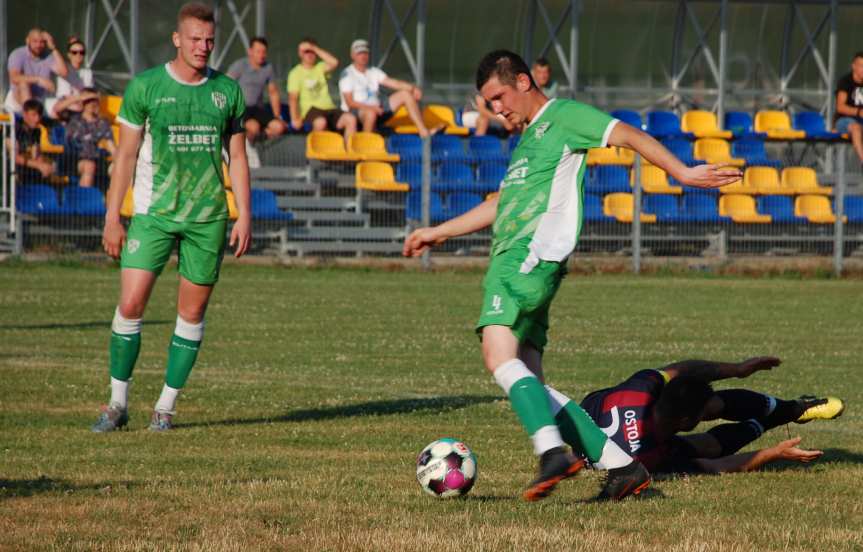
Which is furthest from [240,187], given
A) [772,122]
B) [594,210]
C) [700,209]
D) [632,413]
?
[772,122]

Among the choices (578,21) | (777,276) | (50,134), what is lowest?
(777,276)

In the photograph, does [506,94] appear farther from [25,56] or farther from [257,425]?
[25,56]

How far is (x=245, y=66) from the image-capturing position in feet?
75.1

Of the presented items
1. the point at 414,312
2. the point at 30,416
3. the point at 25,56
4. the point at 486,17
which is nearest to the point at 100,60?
the point at 25,56

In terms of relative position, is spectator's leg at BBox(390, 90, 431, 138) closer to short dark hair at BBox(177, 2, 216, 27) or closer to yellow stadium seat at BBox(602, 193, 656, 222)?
yellow stadium seat at BBox(602, 193, 656, 222)

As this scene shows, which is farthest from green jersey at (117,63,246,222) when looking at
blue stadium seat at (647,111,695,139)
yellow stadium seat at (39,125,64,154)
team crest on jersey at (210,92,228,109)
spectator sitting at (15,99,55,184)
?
blue stadium seat at (647,111,695,139)

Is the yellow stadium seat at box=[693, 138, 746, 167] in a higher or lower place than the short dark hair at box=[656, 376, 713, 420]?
higher

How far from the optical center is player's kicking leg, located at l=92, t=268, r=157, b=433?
843cm

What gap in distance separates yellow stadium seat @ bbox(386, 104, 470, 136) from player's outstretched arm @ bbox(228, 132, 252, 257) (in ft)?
52.0

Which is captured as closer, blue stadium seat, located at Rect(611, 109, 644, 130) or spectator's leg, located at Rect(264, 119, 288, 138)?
spectator's leg, located at Rect(264, 119, 288, 138)

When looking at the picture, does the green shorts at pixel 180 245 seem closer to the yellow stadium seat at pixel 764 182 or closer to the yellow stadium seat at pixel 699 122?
the yellow stadium seat at pixel 764 182

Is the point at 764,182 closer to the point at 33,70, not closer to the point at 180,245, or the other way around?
the point at 33,70

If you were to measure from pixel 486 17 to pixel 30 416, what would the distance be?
69.9 ft

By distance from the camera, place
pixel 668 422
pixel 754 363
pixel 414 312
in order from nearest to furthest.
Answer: pixel 668 422 → pixel 754 363 → pixel 414 312
